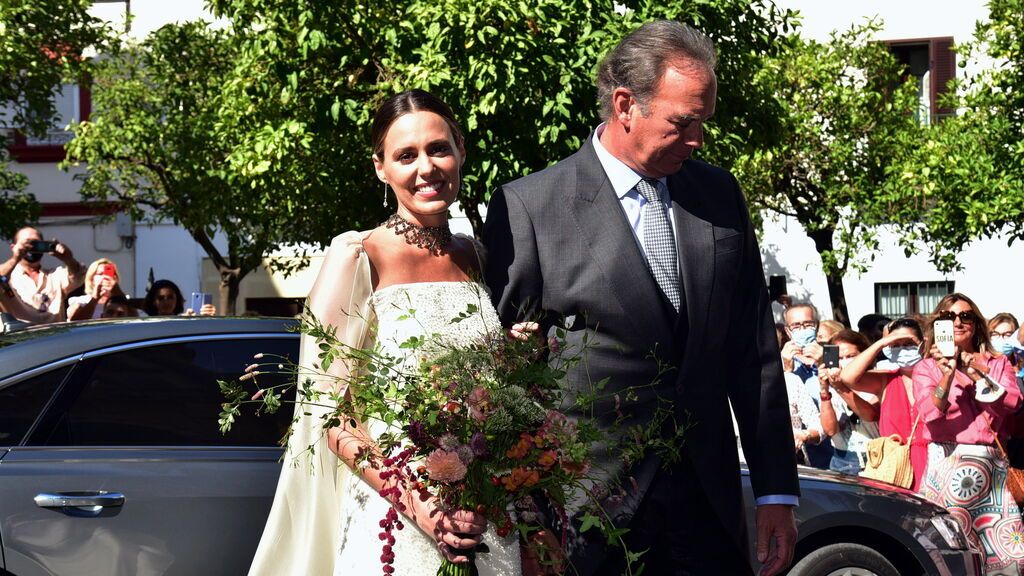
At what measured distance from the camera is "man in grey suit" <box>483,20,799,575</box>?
10.6 feet

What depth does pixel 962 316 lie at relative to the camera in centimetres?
892

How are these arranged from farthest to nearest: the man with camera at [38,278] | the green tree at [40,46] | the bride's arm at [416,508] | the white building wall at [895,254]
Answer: the white building wall at [895,254] < the green tree at [40,46] < the man with camera at [38,278] < the bride's arm at [416,508]

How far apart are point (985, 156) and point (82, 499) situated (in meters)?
16.0

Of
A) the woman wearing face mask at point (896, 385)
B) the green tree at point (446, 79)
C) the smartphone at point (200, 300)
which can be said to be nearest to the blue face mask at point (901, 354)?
the woman wearing face mask at point (896, 385)

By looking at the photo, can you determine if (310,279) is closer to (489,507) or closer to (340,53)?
(340,53)

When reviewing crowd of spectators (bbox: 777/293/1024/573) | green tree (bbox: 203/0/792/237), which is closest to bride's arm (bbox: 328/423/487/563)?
crowd of spectators (bbox: 777/293/1024/573)

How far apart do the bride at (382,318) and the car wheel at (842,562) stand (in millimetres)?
3366

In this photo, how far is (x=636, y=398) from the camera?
124 inches

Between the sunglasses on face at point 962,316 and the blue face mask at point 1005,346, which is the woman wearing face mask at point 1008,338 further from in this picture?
the sunglasses on face at point 962,316

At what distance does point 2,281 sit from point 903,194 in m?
15.3

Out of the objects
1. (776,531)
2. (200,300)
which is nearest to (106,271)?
(200,300)

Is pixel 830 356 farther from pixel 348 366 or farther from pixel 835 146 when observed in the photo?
pixel 835 146

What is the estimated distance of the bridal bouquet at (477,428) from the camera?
285cm

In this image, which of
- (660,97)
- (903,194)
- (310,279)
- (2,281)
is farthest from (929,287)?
(660,97)
